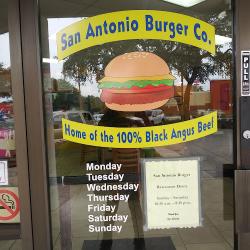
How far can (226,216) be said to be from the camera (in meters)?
3.20

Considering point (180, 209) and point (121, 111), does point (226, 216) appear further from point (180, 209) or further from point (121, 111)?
point (121, 111)

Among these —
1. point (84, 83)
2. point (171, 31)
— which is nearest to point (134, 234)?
point (84, 83)

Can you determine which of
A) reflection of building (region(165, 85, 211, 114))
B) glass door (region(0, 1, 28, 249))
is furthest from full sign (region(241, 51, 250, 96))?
glass door (region(0, 1, 28, 249))

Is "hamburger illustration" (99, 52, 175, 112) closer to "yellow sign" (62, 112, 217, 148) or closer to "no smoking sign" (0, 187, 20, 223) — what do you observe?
"yellow sign" (62, 112, 217, 148)

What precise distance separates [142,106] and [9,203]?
1.32 m

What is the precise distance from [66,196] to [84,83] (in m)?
0.97

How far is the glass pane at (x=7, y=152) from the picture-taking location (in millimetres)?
3061

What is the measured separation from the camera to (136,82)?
3.02m

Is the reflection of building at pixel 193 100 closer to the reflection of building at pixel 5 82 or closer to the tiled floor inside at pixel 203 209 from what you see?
the tiled floor inside at pixel 203 209

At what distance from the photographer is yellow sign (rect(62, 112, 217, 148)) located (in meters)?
3.03

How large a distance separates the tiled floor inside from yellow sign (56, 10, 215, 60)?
2.61 feet

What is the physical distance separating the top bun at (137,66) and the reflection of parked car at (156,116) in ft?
0.93

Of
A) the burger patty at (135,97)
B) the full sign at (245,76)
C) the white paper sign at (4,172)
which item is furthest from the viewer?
the white paper sign at (4,172)

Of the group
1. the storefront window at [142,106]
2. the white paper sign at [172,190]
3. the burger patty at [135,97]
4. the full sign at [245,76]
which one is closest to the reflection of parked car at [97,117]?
the storefront window at [142,106]
